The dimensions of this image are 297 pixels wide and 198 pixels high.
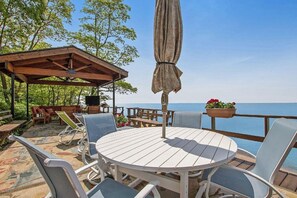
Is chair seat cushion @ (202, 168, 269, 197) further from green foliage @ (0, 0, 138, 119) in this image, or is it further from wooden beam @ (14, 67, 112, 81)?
green foliage @ (0, 0, 138, 119)

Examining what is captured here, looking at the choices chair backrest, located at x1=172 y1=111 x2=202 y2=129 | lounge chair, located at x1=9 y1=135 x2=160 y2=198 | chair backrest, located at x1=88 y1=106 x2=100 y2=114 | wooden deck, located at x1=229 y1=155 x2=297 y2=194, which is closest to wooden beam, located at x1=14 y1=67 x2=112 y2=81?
chair backrest, located at x1=88 y1=106 x2=100 y2=114

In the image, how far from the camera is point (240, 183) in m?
1.51

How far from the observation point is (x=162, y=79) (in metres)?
2.00

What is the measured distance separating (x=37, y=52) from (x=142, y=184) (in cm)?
618

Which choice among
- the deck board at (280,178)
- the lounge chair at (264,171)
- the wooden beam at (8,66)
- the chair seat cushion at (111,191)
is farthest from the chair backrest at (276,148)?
the wooden beam at (8,66)

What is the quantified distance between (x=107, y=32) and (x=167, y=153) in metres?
13.6

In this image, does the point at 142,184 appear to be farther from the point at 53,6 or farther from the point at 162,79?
the point at 53,6

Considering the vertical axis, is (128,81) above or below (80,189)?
above

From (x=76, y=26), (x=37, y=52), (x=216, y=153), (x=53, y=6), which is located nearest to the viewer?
(x=216, y=153)

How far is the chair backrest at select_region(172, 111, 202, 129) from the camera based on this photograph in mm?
3039

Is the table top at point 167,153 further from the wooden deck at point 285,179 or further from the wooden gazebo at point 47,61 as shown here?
the wooden gazebo at point 47,61

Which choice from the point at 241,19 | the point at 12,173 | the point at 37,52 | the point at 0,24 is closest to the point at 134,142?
the point at 12,173

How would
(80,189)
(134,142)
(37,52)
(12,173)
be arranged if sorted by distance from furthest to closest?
(37,52) < (12,173) < (134,142) < (80,189)

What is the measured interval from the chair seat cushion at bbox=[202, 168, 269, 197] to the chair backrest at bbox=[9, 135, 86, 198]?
122cm
